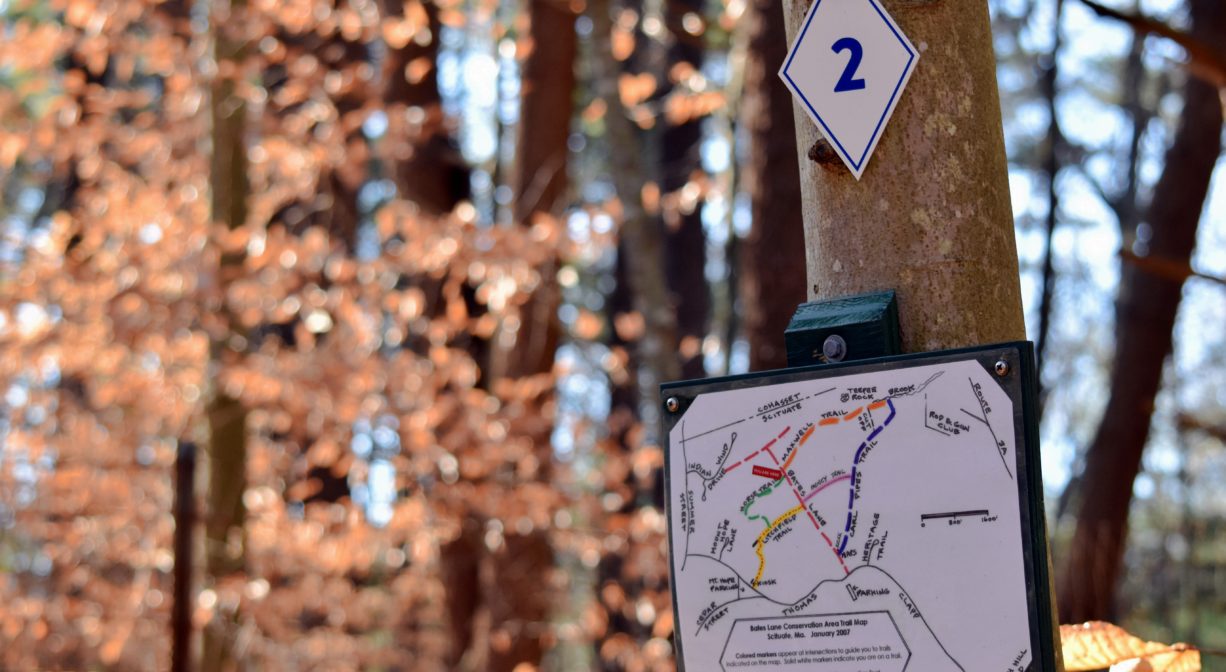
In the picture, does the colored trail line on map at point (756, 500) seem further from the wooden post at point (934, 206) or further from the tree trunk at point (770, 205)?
the tree trunk at point (770, 205)

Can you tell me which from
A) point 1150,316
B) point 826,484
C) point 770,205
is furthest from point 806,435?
point 1150,316

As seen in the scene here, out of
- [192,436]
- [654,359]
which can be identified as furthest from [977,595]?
[192,436]

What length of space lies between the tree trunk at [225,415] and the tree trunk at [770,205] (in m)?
3.13

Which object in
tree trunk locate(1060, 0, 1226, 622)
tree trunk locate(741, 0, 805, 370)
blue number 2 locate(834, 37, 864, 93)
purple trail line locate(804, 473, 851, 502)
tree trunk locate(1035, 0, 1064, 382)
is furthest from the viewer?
tree trunk locate(1035, 0, 1064, 382)

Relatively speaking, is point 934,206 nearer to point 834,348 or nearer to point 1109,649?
point 834,348

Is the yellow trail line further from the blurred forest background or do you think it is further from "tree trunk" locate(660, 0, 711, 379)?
"tree trunk" locate(660, 0, 711, 379)

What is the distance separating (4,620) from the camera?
704 cm

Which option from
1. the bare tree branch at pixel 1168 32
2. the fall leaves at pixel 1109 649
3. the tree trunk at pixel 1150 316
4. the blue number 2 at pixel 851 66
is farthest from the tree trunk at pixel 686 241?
the blue number 2 at pixel 851 66

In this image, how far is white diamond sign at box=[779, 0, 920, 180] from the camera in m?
1.72

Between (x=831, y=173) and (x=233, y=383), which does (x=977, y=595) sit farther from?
(x=233, y=383)

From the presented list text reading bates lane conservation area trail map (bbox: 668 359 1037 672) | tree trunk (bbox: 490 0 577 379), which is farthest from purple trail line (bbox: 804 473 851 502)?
tree trunk (bbox: 490 0 577 379)

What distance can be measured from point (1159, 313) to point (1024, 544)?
7644 millimetres

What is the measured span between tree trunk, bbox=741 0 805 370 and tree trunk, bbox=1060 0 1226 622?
4.13 metres

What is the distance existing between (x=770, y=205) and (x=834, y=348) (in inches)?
120
